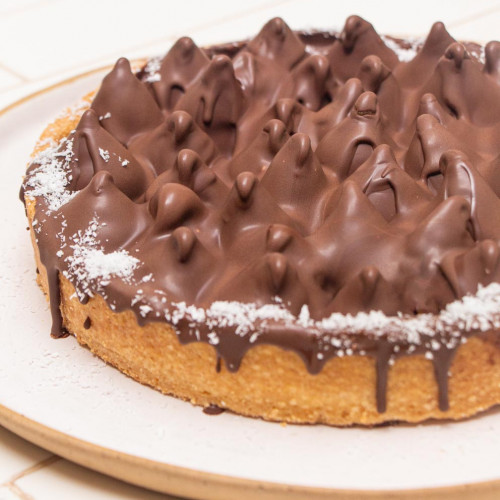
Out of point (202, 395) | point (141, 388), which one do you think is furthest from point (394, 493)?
point (141, 388)

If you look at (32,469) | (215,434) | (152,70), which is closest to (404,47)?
(152,70)

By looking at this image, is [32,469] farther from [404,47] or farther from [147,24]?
[147,24]

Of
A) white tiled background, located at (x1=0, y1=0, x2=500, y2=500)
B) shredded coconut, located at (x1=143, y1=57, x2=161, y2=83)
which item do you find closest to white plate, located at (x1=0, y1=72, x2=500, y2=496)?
shredded coconut, located at (x1=143, y1=57, x2=161, y2=83)

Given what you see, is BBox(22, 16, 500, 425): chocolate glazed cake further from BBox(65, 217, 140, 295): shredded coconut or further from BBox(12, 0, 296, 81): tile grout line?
BBox(12, 0, 296, 81): tile grout line

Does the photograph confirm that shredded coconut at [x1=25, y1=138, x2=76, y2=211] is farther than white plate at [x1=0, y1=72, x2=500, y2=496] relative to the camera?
Yes

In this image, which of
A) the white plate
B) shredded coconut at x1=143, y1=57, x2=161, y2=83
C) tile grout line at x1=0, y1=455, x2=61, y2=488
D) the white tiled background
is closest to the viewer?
the white plate

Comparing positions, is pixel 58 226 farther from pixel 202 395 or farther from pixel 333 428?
pixel 333 428
